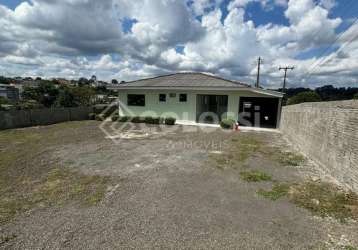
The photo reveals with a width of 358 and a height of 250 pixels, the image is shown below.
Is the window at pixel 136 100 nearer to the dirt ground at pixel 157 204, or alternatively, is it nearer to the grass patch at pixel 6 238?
the dirt ground at pixel 157 204

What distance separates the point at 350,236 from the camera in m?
2.78

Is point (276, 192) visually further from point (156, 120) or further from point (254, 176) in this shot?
point (156, 120)

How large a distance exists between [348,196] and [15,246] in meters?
5.69

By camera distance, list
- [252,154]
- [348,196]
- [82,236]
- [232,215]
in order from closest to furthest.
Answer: [82,236]
[232,215]
[348,196]
[252,154]

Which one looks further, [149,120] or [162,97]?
[162,97]

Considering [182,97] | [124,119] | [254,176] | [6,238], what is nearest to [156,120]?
[182,97]

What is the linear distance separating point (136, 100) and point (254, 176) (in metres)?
13.2

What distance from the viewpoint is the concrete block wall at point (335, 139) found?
4176 millimetres

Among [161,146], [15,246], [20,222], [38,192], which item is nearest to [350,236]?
[15,246]

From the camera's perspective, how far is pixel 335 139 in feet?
16.0

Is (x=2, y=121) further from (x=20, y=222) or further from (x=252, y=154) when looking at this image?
(x=252, y=154)

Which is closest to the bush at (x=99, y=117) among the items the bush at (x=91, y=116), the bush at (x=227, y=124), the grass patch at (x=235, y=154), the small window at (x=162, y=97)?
the bush at (x=91, y=116)

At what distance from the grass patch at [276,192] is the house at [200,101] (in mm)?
9693

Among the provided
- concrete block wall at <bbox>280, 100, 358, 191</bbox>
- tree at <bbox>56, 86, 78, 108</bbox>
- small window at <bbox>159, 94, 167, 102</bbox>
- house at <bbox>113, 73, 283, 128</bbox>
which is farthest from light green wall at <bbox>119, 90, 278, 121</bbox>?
tree at <bbox>56, 86, 78, 108</bbox>
